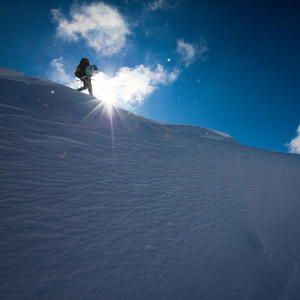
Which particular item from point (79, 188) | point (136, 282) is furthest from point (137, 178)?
point (136, 282)

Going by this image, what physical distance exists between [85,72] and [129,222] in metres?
7.78

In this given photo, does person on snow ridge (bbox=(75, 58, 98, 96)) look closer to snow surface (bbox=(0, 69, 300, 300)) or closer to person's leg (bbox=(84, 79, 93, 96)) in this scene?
person's leg (bbox=(84, 79, 93, 96))

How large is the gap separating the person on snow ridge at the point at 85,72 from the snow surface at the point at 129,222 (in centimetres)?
498

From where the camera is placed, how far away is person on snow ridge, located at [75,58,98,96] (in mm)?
7203

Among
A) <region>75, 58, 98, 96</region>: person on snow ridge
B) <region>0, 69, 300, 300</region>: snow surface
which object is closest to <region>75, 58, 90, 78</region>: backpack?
<region>75, 58, 98, 96</region>: person on snow ridge

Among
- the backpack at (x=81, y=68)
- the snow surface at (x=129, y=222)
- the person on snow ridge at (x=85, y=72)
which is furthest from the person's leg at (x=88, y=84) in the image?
the snow surface at (x=129, y=222)

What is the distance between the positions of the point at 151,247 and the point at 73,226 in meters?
0.69

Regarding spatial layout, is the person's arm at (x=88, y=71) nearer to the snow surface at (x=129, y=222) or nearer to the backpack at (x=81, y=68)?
the backpack at (x=81, y=68)

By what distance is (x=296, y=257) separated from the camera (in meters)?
1.70

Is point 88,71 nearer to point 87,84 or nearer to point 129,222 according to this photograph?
point 87,84

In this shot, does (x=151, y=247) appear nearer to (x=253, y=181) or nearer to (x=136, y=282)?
(x=136, y=282)

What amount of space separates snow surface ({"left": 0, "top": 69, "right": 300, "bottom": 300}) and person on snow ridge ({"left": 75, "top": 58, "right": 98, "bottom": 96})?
498 cm

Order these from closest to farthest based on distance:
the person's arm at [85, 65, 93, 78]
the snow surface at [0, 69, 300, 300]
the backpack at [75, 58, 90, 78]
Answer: the snow surface at [0, 69, 300, 300] < the person's arm at [85, 65, 93, 78] < the backpack at [75, 58, 90, 78]

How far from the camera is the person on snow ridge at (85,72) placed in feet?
23.6
